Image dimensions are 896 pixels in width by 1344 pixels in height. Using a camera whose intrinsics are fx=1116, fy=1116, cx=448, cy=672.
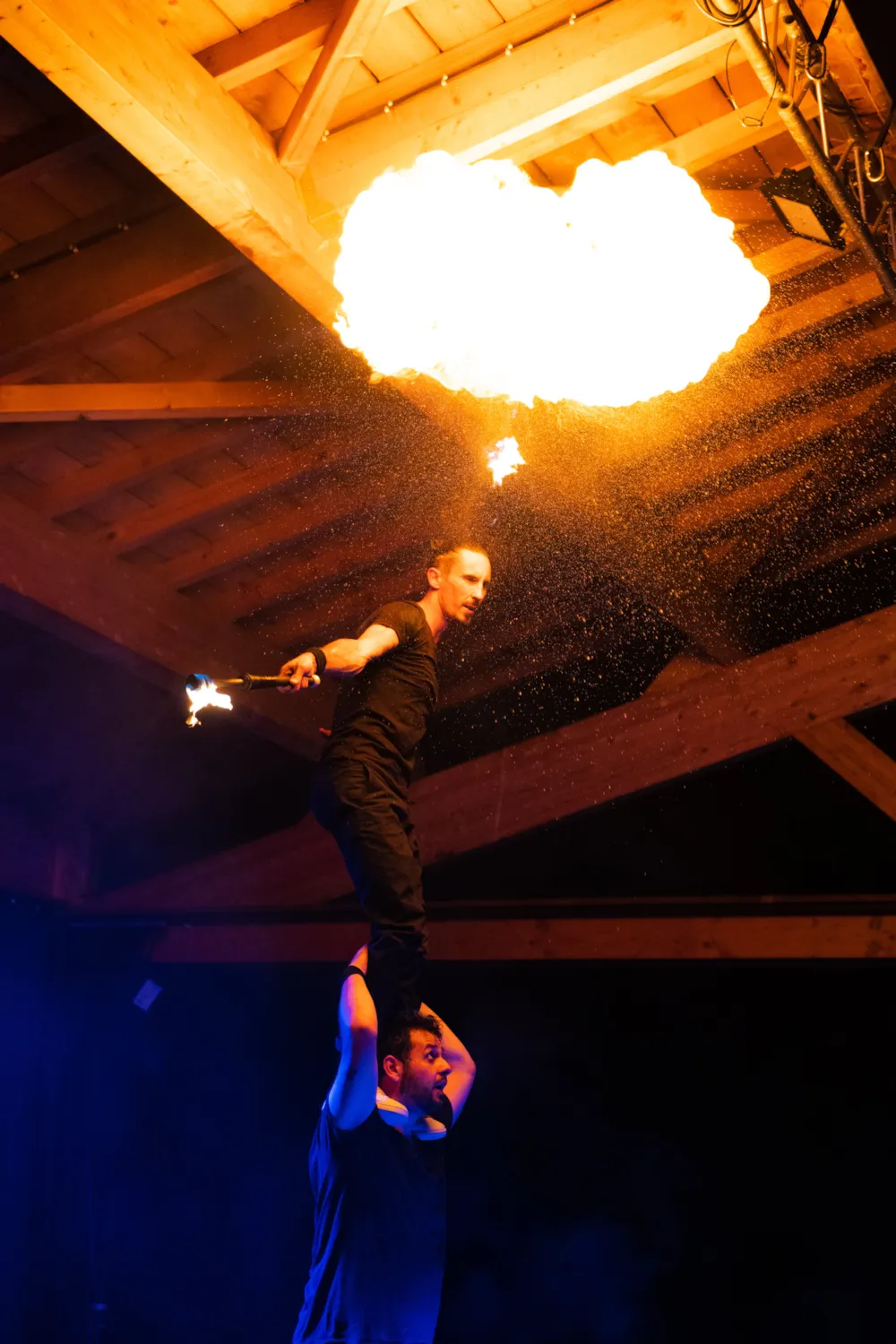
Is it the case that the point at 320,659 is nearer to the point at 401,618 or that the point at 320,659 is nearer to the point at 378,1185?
the point at 401,618

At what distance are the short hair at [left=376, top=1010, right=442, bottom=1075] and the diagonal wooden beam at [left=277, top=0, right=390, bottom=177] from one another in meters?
2.56

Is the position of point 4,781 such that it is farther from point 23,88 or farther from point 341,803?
point 23,88

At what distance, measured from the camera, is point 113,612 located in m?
4.62

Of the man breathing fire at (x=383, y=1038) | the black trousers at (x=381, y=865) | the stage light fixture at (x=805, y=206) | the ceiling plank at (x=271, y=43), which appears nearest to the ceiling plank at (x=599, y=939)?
the man breathing fire at (x=383, y=1038)

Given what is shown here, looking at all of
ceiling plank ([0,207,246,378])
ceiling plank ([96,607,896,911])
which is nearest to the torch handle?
ceiling plank ([0,207,246,378])

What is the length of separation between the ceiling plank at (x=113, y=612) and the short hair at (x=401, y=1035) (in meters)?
2.01

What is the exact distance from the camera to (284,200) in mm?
3018

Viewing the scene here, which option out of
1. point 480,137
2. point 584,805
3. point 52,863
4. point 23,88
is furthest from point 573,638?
point 23,88

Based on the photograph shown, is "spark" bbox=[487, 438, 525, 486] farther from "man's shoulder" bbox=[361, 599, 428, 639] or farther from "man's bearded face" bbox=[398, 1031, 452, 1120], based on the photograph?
"man's bearded face" bbox=[398, 1031, 452, 1120]

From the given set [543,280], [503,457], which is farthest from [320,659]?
[543,280]

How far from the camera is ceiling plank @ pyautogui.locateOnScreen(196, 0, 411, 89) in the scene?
2.84 metres

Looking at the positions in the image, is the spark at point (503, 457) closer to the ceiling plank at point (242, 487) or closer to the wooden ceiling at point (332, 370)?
the wooden ceiling at point (332, 370)

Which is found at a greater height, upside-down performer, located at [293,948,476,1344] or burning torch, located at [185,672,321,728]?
burning torch, located at [185,672,321,728]

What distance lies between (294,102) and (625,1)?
0.95m
